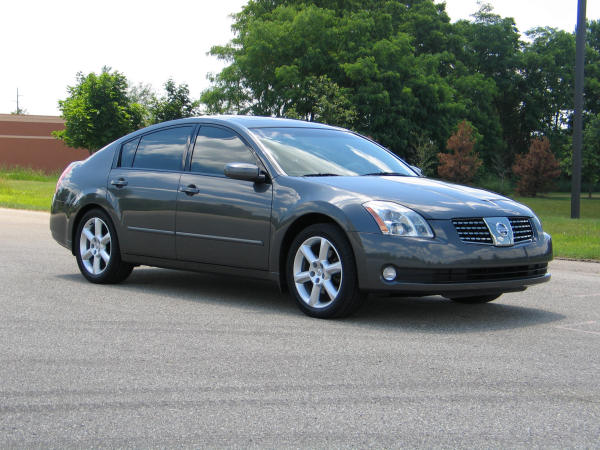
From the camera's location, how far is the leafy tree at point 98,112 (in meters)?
52.4

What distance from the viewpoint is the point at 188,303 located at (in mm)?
7535

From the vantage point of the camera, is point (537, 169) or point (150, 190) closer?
point (150, 190)

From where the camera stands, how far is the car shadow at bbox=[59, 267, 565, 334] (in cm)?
659

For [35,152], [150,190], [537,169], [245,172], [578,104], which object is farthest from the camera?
[35,152]

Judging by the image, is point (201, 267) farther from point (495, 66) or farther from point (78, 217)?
point (495, 66)

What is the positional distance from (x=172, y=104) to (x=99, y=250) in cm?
4621

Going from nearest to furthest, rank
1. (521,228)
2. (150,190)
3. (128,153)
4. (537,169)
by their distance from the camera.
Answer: (521,228)
(150,190)
(128,153)
(537,169)

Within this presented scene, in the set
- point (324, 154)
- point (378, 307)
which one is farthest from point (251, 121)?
point (378, 307)

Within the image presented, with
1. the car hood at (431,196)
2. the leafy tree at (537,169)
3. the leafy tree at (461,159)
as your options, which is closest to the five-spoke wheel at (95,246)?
the car hood at (431,196)

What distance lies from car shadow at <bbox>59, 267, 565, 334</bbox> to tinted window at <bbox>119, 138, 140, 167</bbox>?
122cm

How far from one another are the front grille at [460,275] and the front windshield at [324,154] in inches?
53.2

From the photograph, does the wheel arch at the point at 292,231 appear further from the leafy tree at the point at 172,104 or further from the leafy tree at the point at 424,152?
the leafy tree at the point at 172,104

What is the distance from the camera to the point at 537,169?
60.5m

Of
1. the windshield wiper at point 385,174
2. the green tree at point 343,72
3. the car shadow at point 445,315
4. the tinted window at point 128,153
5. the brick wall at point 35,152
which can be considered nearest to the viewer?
the car shadow at point 445,315
